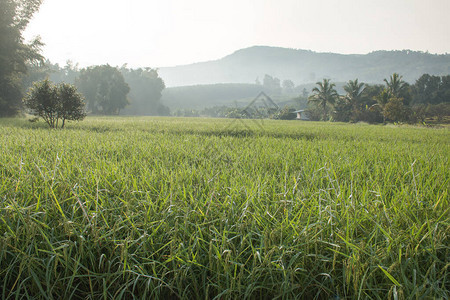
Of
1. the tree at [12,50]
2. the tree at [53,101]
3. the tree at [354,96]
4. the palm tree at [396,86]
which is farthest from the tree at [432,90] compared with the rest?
the tree at [12,50]

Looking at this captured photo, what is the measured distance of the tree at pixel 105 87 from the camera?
172ft

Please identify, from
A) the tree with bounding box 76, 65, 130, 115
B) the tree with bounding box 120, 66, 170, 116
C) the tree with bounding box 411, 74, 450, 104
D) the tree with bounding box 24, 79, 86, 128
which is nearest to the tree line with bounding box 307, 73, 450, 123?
the tree with bounding box 411, 74, 450, 104

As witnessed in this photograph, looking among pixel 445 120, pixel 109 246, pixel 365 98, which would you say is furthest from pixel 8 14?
pixel 445 120

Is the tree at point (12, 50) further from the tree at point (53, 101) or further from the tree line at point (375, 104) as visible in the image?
the tree line at point (375, 104)

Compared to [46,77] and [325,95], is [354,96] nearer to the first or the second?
[325,95]

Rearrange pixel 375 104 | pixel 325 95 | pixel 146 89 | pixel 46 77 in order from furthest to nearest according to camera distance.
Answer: pixel 146 89
pixel 325 95
pixel 375 104
pixel 46 77

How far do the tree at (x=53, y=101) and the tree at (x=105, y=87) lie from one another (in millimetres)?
43976

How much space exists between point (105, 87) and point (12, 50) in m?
34.7

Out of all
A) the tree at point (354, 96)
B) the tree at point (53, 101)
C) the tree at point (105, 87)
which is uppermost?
the tree at point (105, 87)

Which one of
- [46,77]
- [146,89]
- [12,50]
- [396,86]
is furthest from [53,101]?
[146,89]

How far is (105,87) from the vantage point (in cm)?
5269

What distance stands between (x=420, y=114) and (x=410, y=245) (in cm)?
5039

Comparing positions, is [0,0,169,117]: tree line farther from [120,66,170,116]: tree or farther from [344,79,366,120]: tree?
[344,79,366,120]: tree

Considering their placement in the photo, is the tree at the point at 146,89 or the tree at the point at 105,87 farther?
the tree at the point at 146,89
